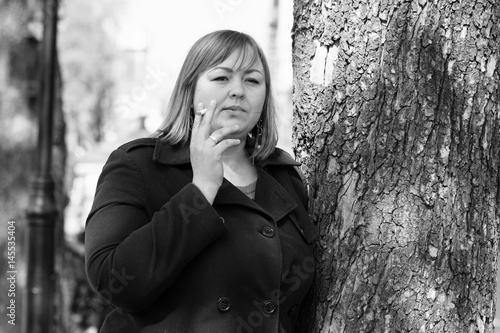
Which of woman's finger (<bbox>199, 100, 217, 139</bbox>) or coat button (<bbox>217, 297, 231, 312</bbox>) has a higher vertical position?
woman's finger (<bbox>199, 100, 217, 139</bbox>)

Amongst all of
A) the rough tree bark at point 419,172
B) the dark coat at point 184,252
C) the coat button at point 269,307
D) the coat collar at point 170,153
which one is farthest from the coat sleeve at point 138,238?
the rough tree bark at point 419,172

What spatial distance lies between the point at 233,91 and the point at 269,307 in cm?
72

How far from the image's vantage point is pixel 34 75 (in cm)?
816

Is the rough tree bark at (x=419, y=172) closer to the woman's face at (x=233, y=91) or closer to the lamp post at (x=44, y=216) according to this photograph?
the woman's face at (x=233, y=91)

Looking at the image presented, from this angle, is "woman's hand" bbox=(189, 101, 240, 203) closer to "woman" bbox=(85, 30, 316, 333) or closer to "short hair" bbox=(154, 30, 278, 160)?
"woman" bbox=(85, 30, 316, 333)

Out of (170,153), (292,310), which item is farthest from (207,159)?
(292,310)

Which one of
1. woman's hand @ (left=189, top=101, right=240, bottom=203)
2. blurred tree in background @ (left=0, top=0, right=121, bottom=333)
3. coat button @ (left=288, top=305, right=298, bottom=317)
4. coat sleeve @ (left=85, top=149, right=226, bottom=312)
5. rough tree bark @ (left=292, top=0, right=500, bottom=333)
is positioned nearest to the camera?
coat sleeve @ (left=85, top=149, right=226, bottom=312)

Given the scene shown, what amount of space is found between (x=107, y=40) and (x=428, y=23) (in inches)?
789

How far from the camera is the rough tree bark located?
2.57m

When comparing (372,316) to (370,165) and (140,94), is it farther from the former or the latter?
(140,94)

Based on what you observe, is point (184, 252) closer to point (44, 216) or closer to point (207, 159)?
point (207, 159)

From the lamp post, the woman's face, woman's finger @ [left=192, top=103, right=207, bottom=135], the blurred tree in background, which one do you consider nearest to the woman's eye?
the woman's face

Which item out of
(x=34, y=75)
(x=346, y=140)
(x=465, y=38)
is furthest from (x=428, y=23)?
(x=34, y=75)

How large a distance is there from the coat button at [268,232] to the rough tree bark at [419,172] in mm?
231
